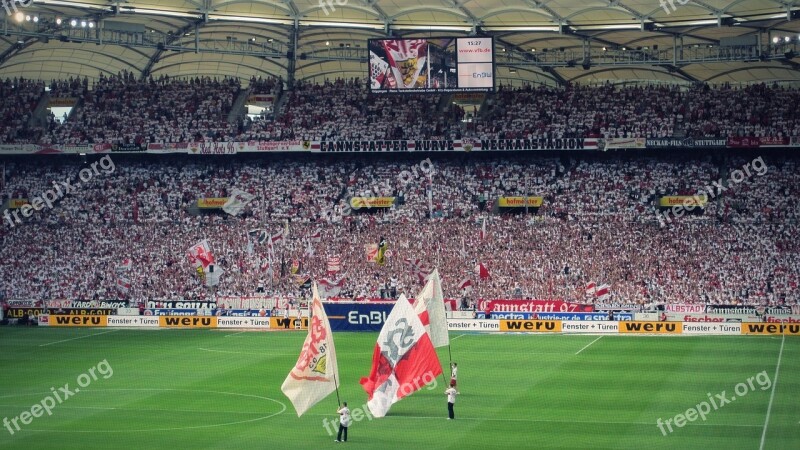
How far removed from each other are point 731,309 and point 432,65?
75.7 feet

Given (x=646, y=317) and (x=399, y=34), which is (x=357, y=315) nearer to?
(x=646, y=317)

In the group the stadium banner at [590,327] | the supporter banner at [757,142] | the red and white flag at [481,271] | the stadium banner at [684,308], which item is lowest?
the stadium banner at [590,327]

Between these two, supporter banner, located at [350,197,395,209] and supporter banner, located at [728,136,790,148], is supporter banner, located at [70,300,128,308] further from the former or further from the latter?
supporter banner, located at [728,136,790,148]

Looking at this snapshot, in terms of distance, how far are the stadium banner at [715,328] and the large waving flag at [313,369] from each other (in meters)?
31.3

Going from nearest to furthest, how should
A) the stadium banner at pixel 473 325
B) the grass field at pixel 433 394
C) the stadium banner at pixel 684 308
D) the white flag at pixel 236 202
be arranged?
the grass field at pixel 433 394
the stadium banner at pixel 473 325
the stadium banner at pixel 684 308
the white flag at pixel 236 202

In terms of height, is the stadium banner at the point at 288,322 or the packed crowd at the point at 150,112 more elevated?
the packed crowd at the point at 150,112

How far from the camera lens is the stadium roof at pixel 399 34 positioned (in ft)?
204

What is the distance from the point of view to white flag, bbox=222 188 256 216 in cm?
7200

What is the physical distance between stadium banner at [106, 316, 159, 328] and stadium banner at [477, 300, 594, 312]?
1929 cm

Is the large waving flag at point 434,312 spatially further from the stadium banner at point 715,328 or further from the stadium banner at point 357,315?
the stadium banner at point 715,328

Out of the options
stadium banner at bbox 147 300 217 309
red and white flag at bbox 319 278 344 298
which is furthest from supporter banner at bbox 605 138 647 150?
stadium banner at bbox 147 300 217 309

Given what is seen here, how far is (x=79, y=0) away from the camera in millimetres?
60469

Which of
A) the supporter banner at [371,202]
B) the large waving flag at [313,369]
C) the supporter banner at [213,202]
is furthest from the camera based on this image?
the supporter banner at [213,202]

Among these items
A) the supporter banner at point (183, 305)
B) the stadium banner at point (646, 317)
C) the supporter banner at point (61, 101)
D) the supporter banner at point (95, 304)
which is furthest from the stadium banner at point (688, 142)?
the supporter banner at point (61, 101)
